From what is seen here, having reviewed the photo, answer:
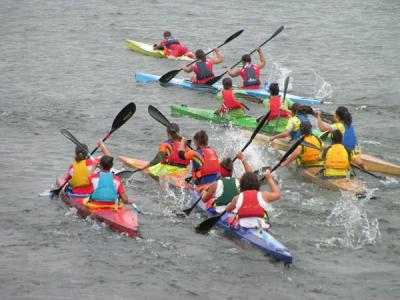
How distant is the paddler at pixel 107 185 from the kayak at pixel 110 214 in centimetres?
14

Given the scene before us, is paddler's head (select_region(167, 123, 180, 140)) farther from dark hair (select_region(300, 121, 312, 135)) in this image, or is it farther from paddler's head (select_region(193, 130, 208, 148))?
dark hair (select_region(300, 121, 312, 135))

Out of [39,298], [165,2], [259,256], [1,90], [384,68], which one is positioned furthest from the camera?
[165,2]

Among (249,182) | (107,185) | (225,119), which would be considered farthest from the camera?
(225,119)

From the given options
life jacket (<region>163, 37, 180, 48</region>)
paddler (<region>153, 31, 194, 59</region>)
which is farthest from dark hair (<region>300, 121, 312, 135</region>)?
life jacket (<region>163, 37, 180, 48</region>)

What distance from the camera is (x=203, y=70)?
2167cm

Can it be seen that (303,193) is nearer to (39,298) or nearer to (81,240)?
(81,240)

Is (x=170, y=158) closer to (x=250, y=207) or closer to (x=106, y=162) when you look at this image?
(x=106, y=162)

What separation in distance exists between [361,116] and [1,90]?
10495mm

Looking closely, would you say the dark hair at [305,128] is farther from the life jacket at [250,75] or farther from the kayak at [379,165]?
the life jacket at [250,75]

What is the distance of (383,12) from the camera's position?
32.7 m

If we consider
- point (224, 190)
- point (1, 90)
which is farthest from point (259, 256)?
point (1, 90)

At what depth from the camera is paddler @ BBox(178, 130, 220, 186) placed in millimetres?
12984

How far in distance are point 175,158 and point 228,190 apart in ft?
7.72

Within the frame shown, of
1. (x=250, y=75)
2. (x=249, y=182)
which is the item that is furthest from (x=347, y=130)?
(x=250, y=75)
